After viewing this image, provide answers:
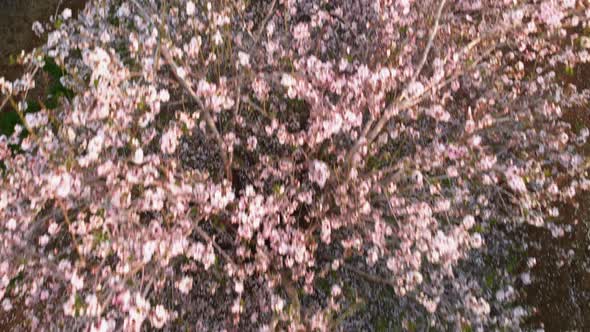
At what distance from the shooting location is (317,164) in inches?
170

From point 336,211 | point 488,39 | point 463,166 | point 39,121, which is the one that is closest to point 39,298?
point 39,121

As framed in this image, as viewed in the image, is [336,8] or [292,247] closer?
[292,247]

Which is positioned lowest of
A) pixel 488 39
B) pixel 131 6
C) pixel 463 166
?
pixel 463 166

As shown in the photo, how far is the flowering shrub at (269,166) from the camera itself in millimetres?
3889

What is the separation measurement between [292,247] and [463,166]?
198cm

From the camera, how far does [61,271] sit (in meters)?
4.26

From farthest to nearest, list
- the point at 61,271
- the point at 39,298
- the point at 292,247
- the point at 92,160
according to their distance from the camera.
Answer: the point at 39,298 → the point at 292,247 → the point at 61,271 → the point at 92,160

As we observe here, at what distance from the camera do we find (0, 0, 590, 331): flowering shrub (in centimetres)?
389

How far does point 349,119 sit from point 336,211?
103cm

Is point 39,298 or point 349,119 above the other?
point 349,119

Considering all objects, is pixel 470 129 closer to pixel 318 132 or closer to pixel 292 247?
pixel 318 132

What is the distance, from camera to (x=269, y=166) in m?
4.84

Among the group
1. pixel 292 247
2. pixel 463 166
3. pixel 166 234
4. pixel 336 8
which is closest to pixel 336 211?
pixel 292 247

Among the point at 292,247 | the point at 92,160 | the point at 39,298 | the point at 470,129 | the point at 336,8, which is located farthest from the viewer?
the point at 336,8
